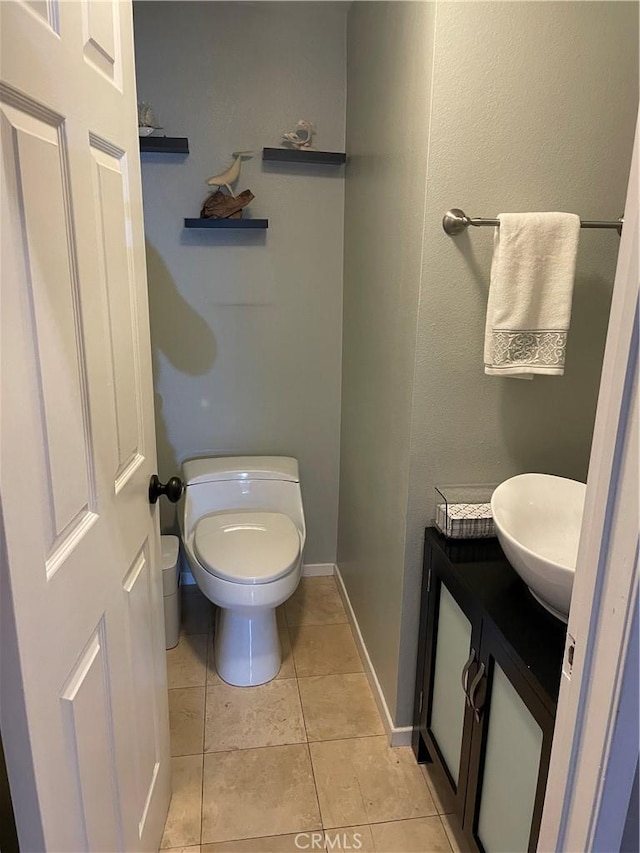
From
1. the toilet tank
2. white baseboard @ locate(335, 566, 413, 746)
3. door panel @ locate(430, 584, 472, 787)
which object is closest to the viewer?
door panel @ locate(430, 584, 472, 787)

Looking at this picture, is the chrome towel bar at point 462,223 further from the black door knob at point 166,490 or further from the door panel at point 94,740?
the door panel at point 94,740

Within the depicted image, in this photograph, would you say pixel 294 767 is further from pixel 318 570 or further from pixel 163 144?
pixel 163 144

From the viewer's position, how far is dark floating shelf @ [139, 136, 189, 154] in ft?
6.92

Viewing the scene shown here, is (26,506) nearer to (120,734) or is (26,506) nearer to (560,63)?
(120,734)

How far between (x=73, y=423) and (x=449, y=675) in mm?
1179

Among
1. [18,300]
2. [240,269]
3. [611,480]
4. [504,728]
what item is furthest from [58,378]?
[240,269]

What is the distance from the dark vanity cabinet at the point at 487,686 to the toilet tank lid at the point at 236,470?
0.89 m

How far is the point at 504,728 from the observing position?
1.25 metres

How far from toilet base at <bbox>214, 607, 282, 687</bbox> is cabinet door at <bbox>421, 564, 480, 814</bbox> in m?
0.63

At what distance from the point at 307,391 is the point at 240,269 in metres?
0.57

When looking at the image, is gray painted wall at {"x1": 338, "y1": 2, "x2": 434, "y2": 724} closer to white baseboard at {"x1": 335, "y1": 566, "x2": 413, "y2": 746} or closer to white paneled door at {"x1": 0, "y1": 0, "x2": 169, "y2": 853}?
white baseboard at {"x1": 335, "y1": 566, "x2": 413, "y2": 746}

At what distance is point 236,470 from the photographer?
2379 mm

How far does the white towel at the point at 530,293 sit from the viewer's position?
53.7 inches

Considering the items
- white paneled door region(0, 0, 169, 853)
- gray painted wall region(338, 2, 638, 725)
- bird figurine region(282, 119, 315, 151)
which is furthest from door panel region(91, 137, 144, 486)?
bird figurine region(282, 119, 315, 151)
